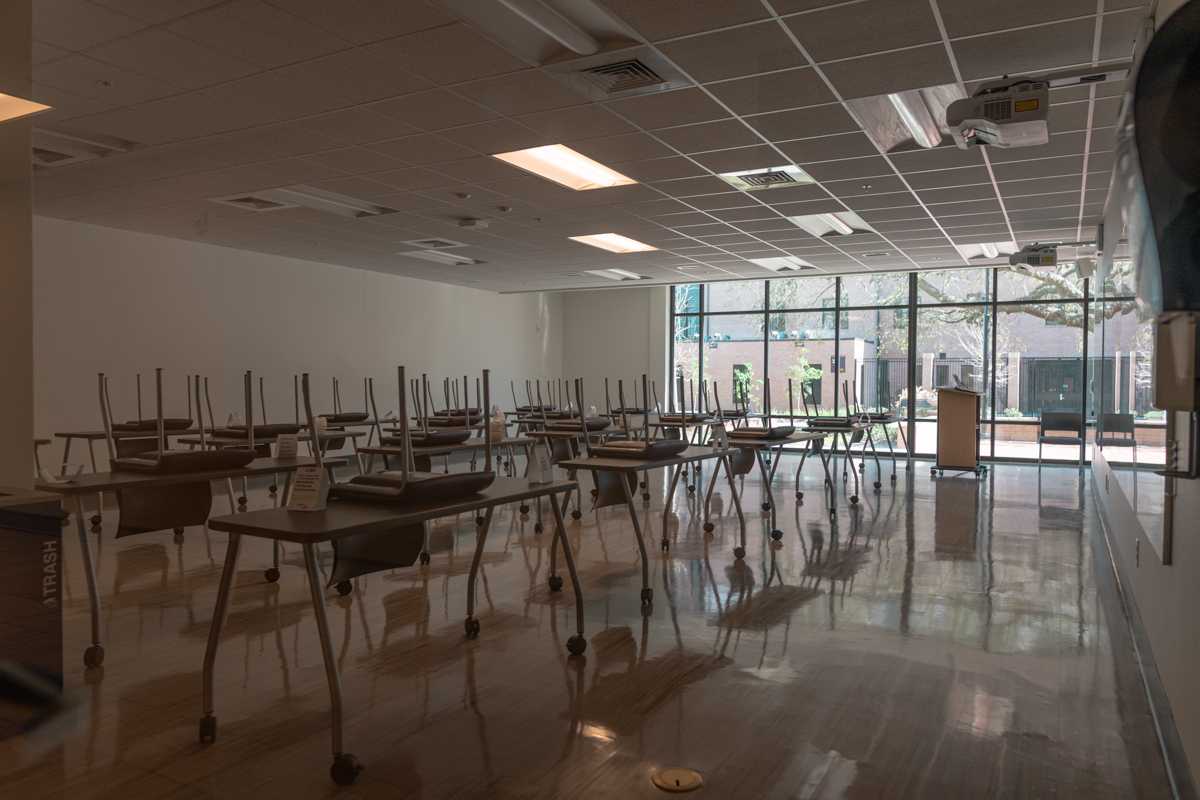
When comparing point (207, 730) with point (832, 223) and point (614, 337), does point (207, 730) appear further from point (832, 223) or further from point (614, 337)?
point (614, 337)

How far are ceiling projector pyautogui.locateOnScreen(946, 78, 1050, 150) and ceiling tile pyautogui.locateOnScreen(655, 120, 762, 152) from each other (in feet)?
4.67

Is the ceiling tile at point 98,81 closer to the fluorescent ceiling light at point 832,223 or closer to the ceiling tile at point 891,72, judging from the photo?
the ceiling tile at point 891,72

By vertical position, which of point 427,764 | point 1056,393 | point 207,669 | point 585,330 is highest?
point 585,330

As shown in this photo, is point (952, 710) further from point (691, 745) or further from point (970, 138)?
point (970, 138)

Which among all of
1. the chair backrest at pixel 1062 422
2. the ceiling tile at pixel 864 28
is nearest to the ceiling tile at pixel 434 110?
the ceiling tile at pixel 864 28

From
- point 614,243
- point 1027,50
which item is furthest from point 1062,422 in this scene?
point 1027,50

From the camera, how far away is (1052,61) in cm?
435

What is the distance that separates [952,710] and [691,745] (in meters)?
0.95

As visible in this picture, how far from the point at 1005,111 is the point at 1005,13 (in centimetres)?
63

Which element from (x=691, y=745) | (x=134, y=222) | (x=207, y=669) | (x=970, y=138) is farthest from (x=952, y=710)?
(x=134, y=222)

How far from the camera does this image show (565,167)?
6699 millimetres

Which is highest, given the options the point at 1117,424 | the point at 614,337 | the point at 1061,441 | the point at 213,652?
the point at 614,337

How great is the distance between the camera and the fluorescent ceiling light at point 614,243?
964 cm

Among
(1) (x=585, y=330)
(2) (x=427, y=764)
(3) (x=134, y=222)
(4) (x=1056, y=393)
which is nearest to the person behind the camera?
(2) (x=427, y=764)
